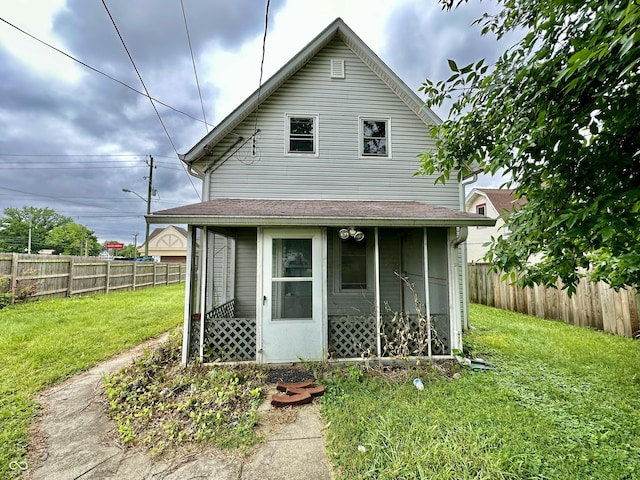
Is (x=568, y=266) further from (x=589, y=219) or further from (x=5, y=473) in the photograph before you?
(x=5, y=473)

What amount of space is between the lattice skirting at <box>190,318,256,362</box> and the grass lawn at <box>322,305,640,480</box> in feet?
5.42

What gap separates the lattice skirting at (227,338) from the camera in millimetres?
5031

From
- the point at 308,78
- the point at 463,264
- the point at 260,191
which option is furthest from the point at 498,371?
the point at 308,78

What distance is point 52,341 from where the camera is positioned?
592 centimetres

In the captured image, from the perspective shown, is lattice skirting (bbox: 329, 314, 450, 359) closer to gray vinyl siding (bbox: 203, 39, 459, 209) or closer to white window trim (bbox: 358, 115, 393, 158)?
gray vinyl siding (bbox: 203, 39, 459, 209)

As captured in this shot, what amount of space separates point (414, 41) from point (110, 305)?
1222cm

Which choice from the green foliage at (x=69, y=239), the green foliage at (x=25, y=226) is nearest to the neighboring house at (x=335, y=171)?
the green foliage at (x=69, y=239)

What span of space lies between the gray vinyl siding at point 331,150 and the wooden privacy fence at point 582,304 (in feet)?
10.4

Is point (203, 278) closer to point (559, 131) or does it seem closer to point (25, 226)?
point (559, 131)

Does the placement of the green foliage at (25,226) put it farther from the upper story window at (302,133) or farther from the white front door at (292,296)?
the white front door at (292,296)

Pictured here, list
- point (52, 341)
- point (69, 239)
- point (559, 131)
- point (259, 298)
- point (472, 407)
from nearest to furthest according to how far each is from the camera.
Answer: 1. point (559, 131)
2. point (472, 407)
3. point (259, 298)
4. point (52, 341)
5. point (69, 239)

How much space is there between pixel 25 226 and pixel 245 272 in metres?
64.3

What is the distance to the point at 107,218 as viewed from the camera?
6569 cm

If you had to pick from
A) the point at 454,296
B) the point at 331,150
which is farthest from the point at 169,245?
the point at 454,296
